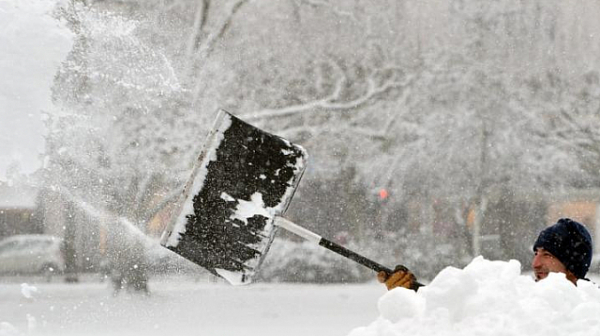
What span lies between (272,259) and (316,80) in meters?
3.13

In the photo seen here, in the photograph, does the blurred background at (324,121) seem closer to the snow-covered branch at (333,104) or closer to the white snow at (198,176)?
the snow-covered branch at (333,104)

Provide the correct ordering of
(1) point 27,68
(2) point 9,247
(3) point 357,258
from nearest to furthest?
(3) point 357,258 < (1) point 27,68 < (2) point 9,247

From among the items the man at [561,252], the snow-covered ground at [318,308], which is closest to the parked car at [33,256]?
the snow-covered ground at [318,308]

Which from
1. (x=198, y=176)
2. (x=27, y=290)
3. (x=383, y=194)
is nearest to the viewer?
(x=198, y=176)

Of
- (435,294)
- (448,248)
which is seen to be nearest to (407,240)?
(448,248)

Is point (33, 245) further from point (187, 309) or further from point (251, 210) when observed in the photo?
point (251, 210)

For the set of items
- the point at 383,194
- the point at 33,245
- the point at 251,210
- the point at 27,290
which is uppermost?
the point at 383,194

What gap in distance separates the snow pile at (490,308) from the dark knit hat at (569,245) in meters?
1.11

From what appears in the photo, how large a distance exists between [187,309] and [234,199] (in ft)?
25.8

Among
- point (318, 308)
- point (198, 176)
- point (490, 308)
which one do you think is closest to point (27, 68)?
point (318, 308)

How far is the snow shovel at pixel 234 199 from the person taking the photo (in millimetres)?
3807

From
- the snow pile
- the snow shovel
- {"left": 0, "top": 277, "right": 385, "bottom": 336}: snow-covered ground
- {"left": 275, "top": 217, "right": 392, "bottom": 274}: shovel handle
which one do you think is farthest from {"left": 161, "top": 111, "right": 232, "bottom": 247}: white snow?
{"left": 0, "top": 277, "right": 385, "bottom": 336}: snow-covered ground

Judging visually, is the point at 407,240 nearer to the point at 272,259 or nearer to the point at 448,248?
the point at 448,248

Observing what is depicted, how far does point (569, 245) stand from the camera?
327 centimetres
